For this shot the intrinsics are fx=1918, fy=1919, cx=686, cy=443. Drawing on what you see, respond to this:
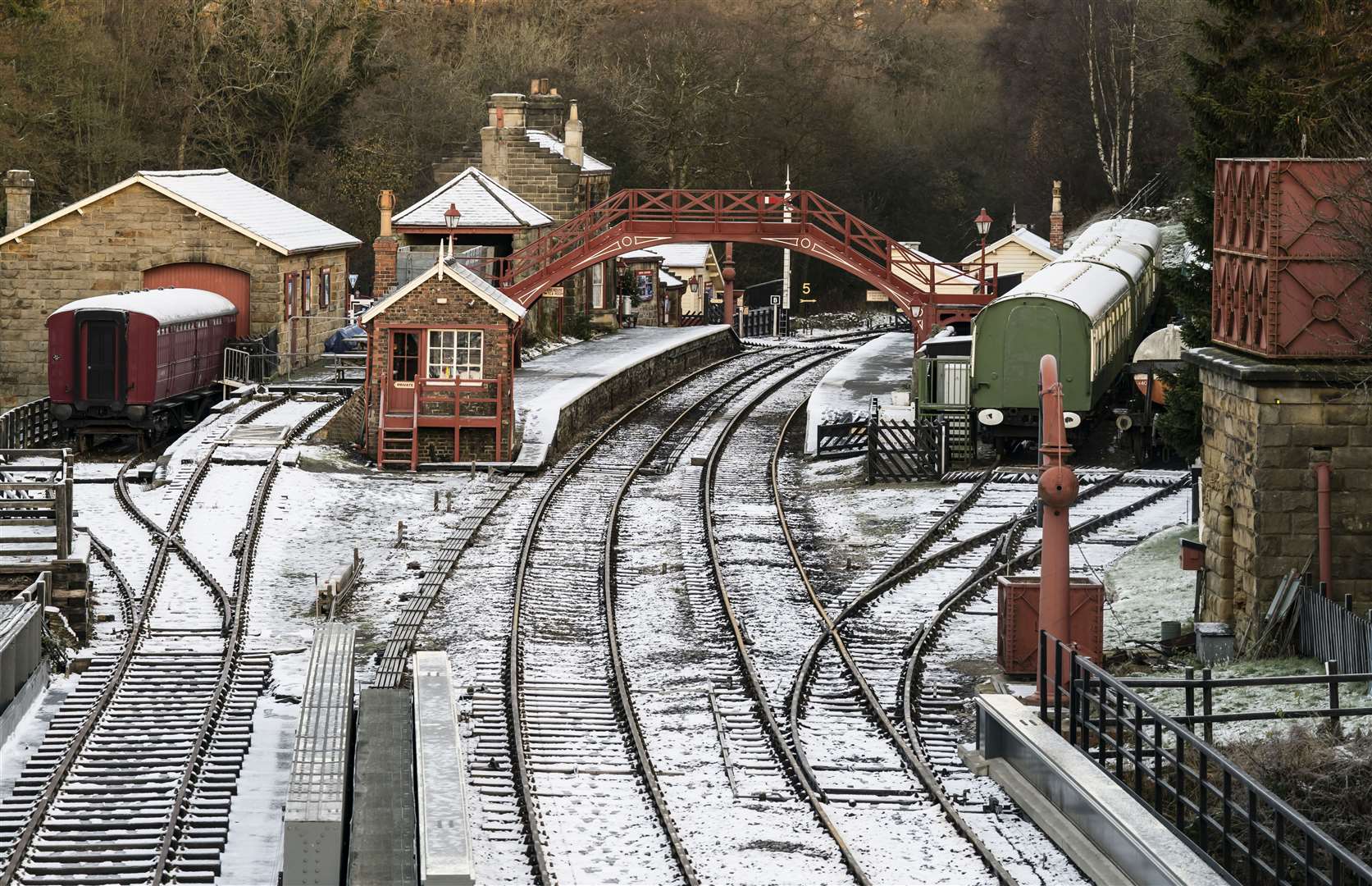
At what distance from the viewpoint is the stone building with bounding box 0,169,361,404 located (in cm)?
4109

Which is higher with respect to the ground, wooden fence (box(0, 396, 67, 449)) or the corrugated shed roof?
the corrugated shed roof

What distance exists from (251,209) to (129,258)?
3374mm

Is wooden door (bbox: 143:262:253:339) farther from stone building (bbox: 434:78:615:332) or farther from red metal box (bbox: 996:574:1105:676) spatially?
red metal box (bbox: 996:574:1105:676)

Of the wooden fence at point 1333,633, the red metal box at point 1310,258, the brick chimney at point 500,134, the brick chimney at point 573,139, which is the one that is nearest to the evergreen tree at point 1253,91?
the red metal box at point 1310,258

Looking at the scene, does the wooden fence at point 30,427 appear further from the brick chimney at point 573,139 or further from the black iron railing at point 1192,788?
the black iron railing at point 1192,788

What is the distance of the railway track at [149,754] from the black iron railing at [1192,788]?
6.49 metres

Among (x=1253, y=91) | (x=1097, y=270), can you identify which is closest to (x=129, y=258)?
(x=1097, y=270)

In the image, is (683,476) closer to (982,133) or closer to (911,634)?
(911,634)

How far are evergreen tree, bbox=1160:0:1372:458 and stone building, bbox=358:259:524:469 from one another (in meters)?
10.8

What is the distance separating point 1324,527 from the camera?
17.6 m

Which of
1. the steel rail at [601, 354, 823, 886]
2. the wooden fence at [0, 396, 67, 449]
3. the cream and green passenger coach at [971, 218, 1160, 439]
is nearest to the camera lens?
the steel rail at [601, 354, 823, 886]

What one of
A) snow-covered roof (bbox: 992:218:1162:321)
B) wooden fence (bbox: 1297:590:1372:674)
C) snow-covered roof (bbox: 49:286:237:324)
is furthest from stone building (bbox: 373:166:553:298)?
wooden fence (bbox: 1297:590:1372:674)

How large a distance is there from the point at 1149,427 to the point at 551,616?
14.4 m

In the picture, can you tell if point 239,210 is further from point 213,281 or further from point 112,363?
point 112,363
